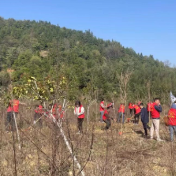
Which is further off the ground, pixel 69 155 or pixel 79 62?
pixel 79 62

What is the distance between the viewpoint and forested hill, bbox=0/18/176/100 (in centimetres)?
1036

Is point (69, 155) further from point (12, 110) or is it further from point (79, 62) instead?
point (79, 62)

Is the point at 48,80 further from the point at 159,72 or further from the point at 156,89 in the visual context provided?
the point at 159,72

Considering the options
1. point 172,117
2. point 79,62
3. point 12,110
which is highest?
point 79,62

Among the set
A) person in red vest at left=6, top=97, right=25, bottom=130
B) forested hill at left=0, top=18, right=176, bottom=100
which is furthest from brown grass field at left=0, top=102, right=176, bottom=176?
forested hill at left=0, top=18, right=176, bottom=100

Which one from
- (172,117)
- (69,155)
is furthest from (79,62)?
(69,155)

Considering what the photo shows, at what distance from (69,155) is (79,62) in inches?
2187

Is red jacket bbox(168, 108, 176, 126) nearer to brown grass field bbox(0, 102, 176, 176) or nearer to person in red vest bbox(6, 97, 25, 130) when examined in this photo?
brown grass field bbox(0, 102, 176, 176)

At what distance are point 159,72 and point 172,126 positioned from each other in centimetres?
5056

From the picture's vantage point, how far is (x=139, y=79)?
4803cm

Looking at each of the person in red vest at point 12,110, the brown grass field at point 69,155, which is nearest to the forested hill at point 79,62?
the person in red vest at point 12,110

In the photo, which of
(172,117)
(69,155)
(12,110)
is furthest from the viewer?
(172,117)

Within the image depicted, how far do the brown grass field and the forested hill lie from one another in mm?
815

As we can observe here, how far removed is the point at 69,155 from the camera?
106 inches
